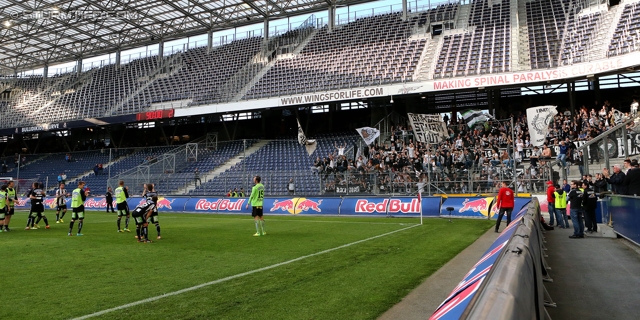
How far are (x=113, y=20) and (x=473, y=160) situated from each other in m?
39.7

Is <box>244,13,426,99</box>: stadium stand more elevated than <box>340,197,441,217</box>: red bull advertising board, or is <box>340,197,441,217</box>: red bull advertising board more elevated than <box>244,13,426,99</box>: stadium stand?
<box>244,13,426,99</box>: stadium stand

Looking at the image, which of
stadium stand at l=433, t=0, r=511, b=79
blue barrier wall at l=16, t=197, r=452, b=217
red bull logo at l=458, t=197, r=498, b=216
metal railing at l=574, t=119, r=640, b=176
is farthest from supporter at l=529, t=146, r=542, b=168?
stadium stand at l=433, t=0, r=511, b=79

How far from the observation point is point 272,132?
41.7m

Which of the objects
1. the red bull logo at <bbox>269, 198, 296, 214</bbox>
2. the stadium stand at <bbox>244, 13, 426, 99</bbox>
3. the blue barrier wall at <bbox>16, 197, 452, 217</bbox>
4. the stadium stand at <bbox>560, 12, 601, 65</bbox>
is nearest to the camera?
the blue barrier wall at <bbox>16, 197, 452, 217</bbox>

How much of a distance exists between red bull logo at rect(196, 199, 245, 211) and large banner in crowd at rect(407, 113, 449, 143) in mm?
11485

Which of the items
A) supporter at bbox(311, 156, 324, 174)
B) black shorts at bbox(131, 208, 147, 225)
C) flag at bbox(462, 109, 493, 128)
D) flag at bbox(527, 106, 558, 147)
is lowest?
black shorts at bbox(131, 208, 147, 225)

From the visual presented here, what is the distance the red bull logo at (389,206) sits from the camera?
21.6 meters

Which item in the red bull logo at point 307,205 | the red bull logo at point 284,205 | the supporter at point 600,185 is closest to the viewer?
the supporter at point 600,185

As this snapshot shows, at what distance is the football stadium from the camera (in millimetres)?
6289

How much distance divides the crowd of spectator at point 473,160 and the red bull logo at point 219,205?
18.0ft

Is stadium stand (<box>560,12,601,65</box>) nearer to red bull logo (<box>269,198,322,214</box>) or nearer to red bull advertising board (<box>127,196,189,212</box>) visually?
red bull logo (<box>269,198,322,214</box>)

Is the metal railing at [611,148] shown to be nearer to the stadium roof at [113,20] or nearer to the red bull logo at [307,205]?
the red bull logo at [307,205]

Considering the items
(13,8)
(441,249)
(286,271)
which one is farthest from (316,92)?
(13,8)

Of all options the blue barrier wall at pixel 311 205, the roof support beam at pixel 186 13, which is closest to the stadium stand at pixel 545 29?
the blue barrier wall at pixel 311 205
